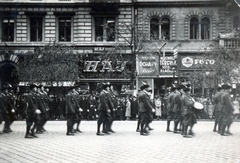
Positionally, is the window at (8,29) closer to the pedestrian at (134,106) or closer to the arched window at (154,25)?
the arched window at (154,25)

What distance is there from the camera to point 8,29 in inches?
1300

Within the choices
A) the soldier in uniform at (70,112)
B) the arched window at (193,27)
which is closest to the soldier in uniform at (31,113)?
the soldier in uniform at (70,112)

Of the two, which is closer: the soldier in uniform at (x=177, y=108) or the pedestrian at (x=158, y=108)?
the soldier in uniform at (x=177, y=108)

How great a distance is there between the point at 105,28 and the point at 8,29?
8.06m

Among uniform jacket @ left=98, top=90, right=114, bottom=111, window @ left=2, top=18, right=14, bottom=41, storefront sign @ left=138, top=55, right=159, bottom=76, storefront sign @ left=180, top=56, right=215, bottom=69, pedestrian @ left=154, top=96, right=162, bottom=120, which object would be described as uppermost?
window @ left=2, top=18, right=14, bottom=41

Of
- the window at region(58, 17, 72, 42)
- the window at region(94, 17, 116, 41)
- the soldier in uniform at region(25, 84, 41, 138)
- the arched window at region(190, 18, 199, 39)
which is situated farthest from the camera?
the window at region(94, 17, 116, 41)

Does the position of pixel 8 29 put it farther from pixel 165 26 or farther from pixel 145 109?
pixel 145 109

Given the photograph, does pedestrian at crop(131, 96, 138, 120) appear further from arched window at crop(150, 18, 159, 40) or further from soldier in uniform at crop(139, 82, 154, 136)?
arched window at crop(150, 18, 159, 40)

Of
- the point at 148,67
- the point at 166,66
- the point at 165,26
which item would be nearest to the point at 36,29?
the point at 148,67

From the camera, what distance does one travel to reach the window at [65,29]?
33.4 meters

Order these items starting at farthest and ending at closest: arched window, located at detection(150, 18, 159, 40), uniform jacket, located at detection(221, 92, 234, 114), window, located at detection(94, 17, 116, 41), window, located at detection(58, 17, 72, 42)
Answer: window, located at detection(94, 17, 116, 41)
window, located at detection(58, 17, 72, 42)
arched window, located at detection(150, 18, 159, 40)
uniform jacket, located at detection(221, 92, 234, 114)

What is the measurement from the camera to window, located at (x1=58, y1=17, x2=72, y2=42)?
3341 cm

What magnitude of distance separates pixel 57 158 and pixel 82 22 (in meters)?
24.8

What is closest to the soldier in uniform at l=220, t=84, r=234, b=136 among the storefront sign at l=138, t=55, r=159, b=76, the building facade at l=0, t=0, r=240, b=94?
the storefront sign at l=138, t=55, r=159, b=76
